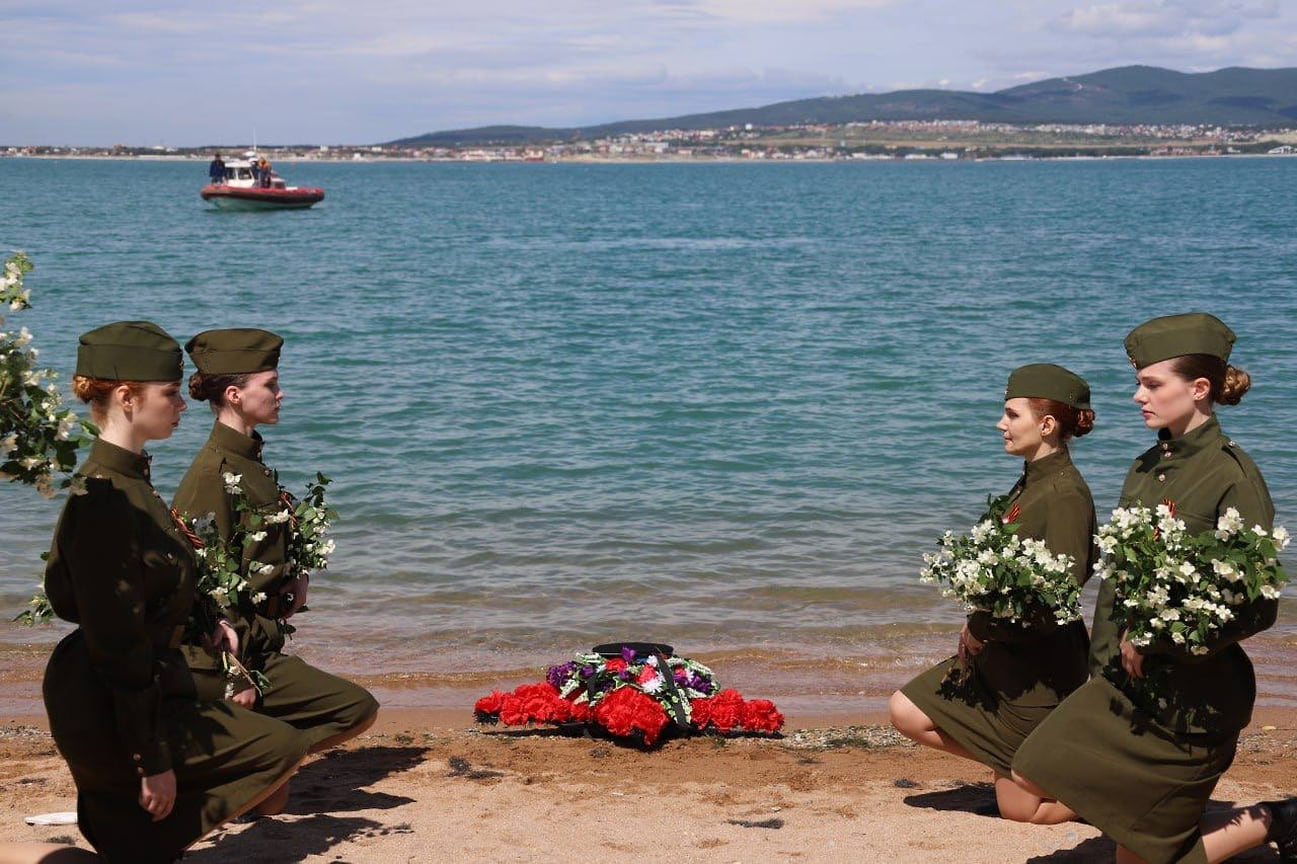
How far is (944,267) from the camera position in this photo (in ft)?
147

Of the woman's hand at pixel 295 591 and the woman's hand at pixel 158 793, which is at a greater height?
the woman's hand at pixel 295 591

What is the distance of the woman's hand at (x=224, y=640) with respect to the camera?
520cm

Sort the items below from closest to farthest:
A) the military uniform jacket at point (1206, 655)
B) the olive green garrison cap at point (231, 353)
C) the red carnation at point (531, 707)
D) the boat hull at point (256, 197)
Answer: the military uniform jacket at point (1206, 655) → the olive green garrison cap at point (231, 353) → the red carnation at point (531, 707) → the boat hull at point (256, 197)

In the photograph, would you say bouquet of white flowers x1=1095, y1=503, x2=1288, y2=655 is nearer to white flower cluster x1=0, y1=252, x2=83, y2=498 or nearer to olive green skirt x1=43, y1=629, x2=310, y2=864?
olive green skirt x1=43, y1=629, x2=310, y2=864

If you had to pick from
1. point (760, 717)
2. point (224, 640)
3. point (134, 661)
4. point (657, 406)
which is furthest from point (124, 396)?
point (657, 406)

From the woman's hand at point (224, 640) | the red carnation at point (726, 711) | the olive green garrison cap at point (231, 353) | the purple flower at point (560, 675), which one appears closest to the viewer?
the woman's hand at point (224, 640)

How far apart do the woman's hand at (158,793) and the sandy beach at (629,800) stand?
1.30 metres

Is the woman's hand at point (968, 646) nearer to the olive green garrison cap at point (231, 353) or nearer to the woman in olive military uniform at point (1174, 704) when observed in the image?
the woman in olive military uniform at point (1174, 704)

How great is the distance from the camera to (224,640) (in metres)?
5.32

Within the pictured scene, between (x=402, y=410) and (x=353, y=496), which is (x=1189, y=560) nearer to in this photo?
(x=353, y=496)

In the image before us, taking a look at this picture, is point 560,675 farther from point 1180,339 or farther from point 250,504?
point 1180,339

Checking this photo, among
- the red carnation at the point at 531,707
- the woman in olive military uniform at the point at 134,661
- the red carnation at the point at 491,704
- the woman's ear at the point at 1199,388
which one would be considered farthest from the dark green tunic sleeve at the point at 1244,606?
the red carnation at the point at 491,704

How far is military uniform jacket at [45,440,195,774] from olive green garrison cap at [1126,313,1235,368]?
327 cm

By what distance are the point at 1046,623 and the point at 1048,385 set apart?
3.04 feet
